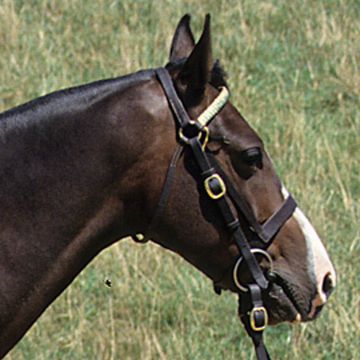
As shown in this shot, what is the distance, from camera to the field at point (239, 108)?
199 inches

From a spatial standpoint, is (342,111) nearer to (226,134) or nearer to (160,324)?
(160,324)

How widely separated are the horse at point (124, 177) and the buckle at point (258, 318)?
0.21 m

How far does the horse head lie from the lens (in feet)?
10.5

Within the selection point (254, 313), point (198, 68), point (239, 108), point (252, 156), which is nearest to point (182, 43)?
point (198, 68)

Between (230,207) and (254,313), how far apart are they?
1.26 feet

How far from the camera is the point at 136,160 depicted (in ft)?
10.3

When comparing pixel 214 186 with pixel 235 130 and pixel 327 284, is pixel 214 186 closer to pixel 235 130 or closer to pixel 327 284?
pixel 235 130

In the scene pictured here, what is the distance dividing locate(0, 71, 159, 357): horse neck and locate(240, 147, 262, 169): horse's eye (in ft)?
1.11

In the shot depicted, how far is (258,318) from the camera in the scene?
341 centimetres

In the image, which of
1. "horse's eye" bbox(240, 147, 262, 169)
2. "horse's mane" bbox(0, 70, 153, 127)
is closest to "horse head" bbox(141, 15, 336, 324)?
"horse's eye" bbox(240, 147, 262, 169)

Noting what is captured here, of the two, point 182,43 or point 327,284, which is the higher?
point 182,43

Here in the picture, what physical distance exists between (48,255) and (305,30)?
580 cm

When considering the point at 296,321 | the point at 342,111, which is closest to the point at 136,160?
the point at 296,321

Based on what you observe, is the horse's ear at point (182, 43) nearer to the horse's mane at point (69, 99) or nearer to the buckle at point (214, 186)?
the horse's mane at point (69, 99)
